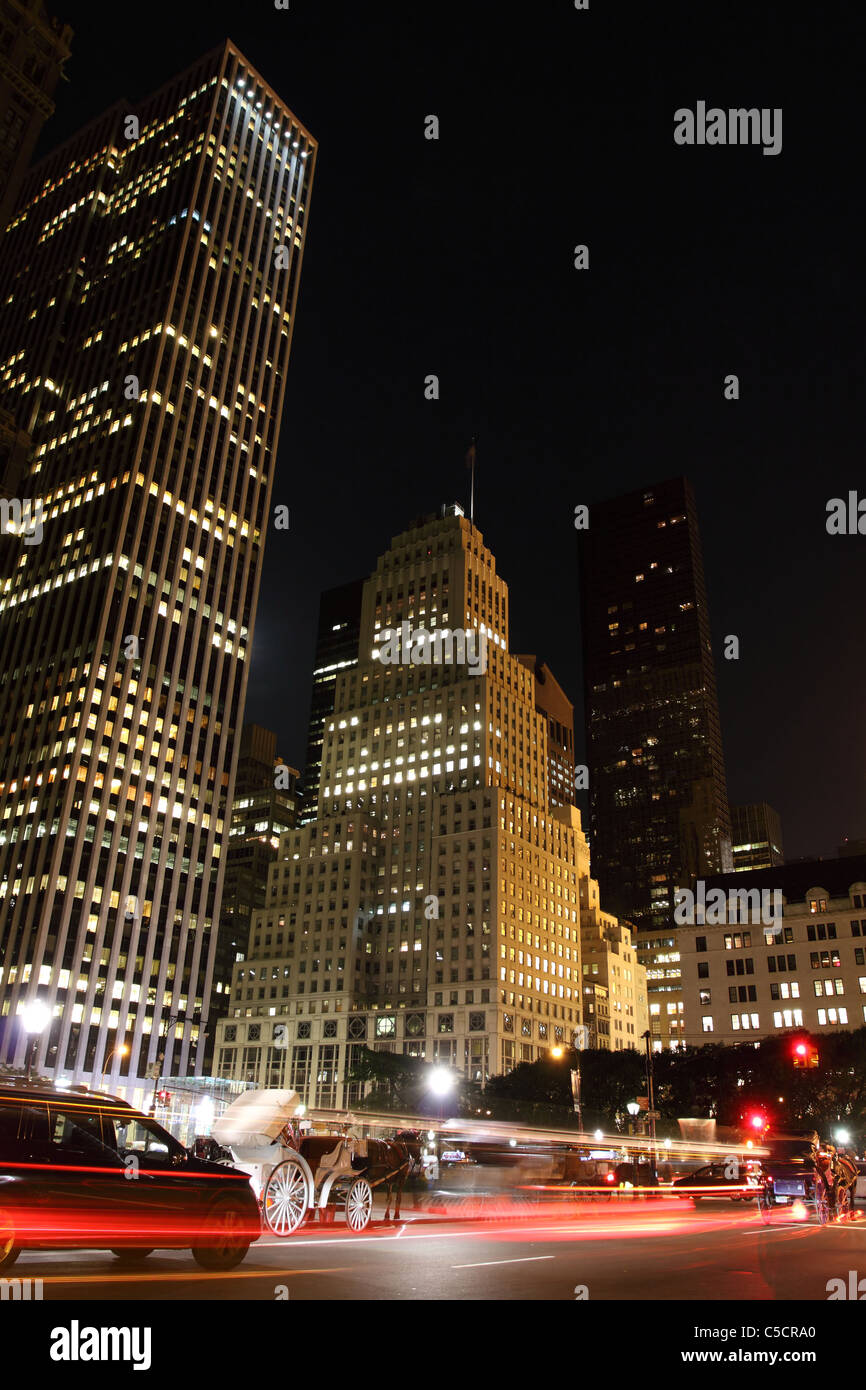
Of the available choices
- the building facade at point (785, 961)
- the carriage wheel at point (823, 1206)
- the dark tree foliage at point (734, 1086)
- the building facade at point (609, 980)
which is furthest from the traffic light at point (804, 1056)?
the building facade at point (609, 980)

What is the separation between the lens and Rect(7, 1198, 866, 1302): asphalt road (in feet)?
35.7

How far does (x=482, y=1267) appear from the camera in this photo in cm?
1359

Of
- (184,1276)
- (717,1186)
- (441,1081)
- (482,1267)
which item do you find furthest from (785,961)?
(184,1276)

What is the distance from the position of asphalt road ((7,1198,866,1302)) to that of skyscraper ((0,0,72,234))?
55247mm

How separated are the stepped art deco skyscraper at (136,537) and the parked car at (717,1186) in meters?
84.8

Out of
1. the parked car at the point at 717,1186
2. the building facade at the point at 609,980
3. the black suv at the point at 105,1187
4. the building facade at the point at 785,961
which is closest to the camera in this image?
the black suv at the point at 105,1187

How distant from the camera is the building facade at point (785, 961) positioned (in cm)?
10269

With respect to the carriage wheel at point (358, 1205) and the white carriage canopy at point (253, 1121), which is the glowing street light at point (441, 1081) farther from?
the white carriage canopy at point (253, 1121)

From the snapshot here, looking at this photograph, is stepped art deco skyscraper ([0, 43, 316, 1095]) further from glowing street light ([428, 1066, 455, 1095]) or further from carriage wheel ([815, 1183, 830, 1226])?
carriage wheel ([815, 1183, 830, 1226])

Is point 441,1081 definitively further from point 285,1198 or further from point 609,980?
point 285,1198

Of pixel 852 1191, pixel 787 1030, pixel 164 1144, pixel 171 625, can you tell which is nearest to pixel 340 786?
pixel 171 625

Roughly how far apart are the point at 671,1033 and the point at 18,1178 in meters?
204
